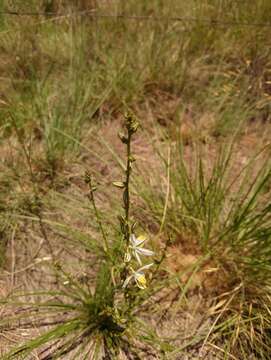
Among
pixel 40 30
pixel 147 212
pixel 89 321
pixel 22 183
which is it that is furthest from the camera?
pixel 40 30

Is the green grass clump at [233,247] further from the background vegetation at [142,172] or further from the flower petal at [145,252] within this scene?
the flower petal at [145,252]

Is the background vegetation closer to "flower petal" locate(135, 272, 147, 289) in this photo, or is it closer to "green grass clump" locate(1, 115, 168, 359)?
"green grass clump" locate(1, 115, 168, 359)

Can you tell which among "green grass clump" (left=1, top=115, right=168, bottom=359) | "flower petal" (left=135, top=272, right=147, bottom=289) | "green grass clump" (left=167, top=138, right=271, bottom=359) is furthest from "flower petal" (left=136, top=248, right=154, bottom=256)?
"green grass clump" (left=167, top=138, right=271, bottom=359)

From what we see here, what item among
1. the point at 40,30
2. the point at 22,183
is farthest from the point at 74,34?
the point at 22,183

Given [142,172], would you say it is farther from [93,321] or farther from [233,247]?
[93,321]

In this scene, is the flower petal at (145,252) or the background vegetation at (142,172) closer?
the flower petal at (145,252)

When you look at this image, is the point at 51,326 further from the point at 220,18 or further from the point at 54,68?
the point at 220,18

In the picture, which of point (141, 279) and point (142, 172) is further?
point (142, 172)

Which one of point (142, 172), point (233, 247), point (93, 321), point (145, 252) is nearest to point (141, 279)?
point (145, 252)

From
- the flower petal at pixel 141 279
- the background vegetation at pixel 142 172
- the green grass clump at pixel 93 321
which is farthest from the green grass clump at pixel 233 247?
the flower petal at pixel 141 279

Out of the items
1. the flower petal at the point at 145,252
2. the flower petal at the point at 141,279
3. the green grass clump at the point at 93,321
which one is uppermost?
the flower petal at the point at 145,252

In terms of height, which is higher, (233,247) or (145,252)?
(145,252)
